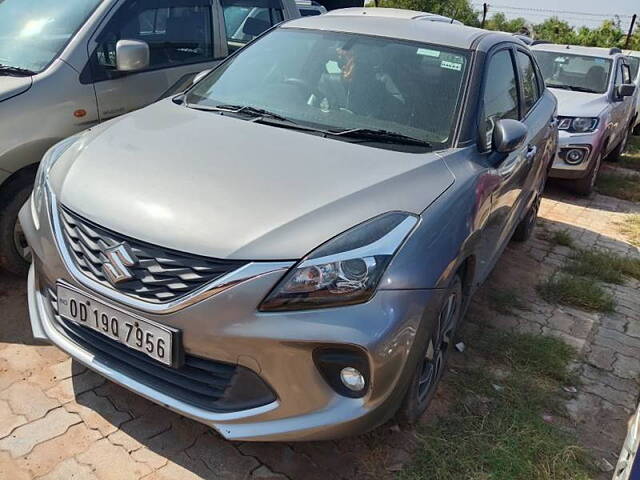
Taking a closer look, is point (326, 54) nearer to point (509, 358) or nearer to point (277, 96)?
point (277, 96)

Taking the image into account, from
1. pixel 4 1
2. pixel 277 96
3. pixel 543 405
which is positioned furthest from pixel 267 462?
pixel 4 1

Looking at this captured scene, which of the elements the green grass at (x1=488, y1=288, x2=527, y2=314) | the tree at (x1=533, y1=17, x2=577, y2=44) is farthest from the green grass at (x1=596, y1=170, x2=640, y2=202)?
the tree at (x1=533, y1=17, x2=577, y2=44)

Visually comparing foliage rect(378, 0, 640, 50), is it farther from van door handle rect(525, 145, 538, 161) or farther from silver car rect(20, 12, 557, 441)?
silver car rect(20, 12, 557, 441)

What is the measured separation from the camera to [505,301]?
3916mm

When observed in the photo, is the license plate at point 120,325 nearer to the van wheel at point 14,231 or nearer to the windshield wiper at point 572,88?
the van wheel at point 14,231

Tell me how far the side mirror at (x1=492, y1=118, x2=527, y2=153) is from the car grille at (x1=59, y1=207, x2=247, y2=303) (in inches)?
62.0

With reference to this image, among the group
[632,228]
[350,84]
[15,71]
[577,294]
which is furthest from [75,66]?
[632,228]

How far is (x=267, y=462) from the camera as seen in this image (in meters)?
2.36

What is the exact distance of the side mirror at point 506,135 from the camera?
287 centimetres

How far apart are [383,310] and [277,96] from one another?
156 cm

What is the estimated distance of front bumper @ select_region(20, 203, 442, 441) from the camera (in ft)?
6.33

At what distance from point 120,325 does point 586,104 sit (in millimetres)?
6481

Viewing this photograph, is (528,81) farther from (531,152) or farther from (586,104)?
(586,104)

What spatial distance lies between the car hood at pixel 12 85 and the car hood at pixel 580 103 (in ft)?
18.6
